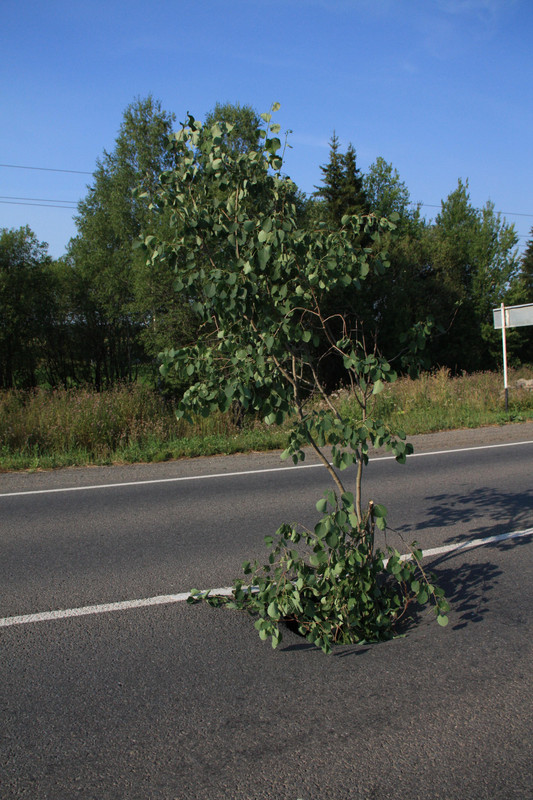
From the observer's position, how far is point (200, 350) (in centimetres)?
413

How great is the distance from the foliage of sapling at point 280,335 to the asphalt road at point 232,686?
1.02ft

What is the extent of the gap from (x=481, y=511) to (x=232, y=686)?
4521mm

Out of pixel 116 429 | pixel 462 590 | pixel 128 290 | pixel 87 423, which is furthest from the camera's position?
pixel 128 290

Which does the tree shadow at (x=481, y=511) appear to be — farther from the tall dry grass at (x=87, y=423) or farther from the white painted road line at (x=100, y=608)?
the tall dry grass at (x=87, y=423)

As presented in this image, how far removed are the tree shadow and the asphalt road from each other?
61mm

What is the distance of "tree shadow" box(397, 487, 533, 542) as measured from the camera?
6371mm

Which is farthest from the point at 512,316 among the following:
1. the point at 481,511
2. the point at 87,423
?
the point at 87,423

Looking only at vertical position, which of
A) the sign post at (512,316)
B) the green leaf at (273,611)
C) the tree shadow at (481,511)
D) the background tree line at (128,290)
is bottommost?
the tree shadow at (481,511)

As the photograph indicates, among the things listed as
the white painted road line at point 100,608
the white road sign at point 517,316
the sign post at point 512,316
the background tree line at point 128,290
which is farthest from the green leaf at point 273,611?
the background tree line at point 128,290

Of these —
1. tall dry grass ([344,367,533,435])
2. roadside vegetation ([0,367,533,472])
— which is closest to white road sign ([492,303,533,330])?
tall dry grass ([344,367,533,435])

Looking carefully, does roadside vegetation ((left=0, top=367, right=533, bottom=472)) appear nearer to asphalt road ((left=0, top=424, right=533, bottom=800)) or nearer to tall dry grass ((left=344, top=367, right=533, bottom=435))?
tall dry grass ((left=344, top=367, right=533, bottom=435))

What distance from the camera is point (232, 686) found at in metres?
3.39

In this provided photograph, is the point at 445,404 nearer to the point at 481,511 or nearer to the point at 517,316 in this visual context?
the point at 517,316

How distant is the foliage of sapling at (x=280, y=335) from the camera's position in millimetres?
3828
